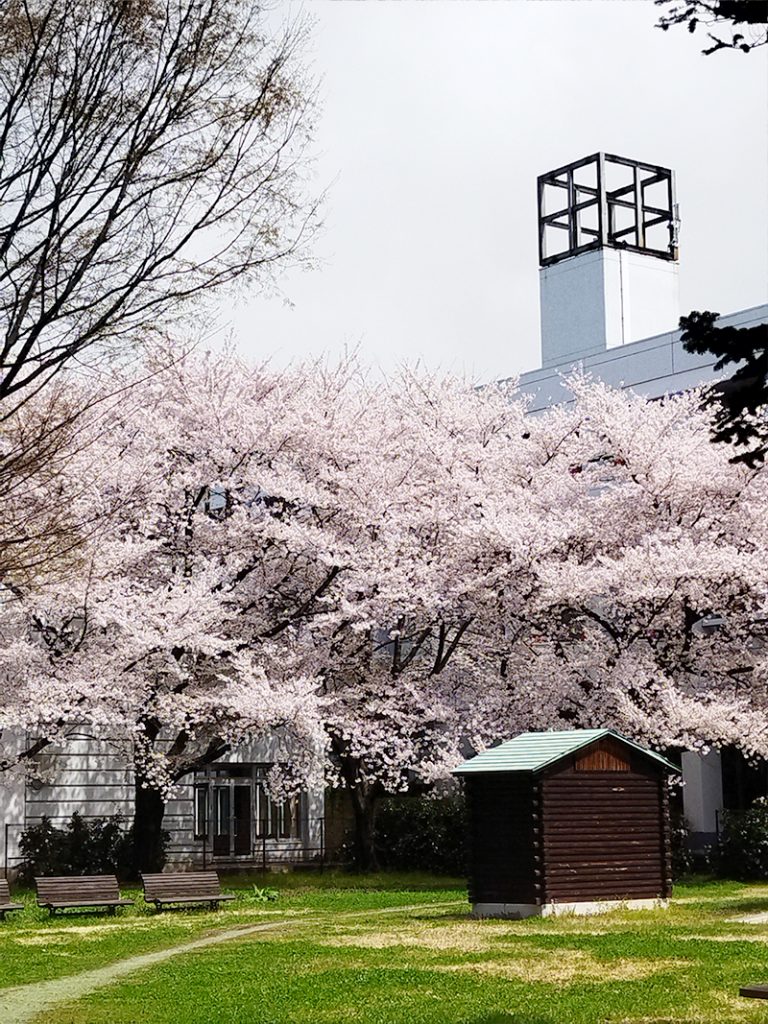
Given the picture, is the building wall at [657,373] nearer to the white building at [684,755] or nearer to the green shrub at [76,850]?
the white building at [684,755]

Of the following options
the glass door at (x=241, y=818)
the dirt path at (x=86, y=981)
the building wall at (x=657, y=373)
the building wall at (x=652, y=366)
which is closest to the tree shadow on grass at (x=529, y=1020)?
the dirt path at (x=86, y=981)

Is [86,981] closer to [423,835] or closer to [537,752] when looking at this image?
[537,752]

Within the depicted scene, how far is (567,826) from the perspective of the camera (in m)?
23.3

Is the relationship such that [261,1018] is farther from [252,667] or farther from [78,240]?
[252,667]

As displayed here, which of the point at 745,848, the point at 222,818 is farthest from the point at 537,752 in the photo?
the point at 222,818

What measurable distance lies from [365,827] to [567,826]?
41.7ft

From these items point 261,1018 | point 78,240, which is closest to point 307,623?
point 261,1018

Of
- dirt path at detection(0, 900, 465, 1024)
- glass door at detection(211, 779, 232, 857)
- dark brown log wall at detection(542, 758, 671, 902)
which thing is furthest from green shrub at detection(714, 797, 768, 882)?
glass door at detection(211, 779, 232, 857)

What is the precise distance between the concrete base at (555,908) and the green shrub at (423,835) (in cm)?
1142

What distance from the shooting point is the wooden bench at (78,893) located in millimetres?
26438

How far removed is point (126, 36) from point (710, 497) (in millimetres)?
22107

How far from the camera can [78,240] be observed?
12.0 meters

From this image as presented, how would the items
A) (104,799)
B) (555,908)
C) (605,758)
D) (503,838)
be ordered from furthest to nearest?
(104,799), (605,758), (503,838), (555,908)

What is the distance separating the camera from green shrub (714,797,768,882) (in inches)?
1223
